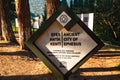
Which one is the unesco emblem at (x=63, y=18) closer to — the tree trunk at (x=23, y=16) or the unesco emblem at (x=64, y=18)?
the unesco emblem at (x=64, y=18)

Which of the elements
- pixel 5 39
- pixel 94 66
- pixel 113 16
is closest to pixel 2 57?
pixel 94 66

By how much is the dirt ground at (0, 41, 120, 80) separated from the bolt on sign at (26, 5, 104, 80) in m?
5.24

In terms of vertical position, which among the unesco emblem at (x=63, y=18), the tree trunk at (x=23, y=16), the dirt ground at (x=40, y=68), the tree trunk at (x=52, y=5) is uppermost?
the unesco emblem at (x=63, y=18)

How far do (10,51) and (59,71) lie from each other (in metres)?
10.6

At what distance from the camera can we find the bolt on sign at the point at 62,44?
158 inches

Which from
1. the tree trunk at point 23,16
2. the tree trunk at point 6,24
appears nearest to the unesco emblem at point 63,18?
the tree trunk at point 23,16

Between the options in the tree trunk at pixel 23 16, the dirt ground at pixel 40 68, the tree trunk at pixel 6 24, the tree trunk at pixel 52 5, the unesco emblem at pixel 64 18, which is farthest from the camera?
the tree trunk at pixel 6 24

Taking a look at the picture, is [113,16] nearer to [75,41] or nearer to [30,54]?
[30,54]

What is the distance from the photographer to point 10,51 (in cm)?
1450

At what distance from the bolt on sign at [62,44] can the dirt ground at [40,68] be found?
5.24 metres

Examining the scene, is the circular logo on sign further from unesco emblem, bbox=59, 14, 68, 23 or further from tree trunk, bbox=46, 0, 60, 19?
tree trunk, bbox=46, 0, 60, 19

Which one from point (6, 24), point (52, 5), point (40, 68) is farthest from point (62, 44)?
point (6, 24)

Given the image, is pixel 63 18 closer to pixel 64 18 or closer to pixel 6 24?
pixel 64 18

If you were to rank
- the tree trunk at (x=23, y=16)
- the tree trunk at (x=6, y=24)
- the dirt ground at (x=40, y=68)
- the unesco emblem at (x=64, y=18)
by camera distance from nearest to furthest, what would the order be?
1. the unesco emblem at (x=64, y=18)
2. the dirt ground at (x=40, y=68)
3. the tree trunk at (x=23, y=16)
4. the tree trunk at (x=6, y=24)
